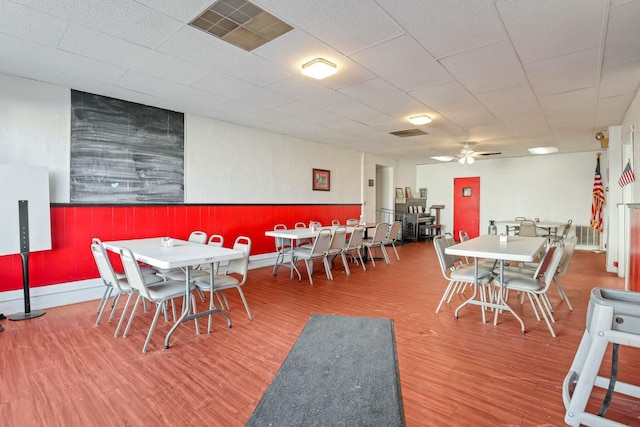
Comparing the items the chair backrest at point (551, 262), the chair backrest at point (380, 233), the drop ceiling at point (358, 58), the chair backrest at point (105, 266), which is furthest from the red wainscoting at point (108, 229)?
the chair backrest at point (551, 262)

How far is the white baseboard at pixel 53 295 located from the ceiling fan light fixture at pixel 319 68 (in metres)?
3.75

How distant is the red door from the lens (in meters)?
10.4

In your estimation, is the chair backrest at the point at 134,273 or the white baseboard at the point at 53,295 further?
the white baseboard at the point at 53,295

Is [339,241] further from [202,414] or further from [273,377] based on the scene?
[202,414]

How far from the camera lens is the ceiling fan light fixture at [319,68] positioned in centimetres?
312

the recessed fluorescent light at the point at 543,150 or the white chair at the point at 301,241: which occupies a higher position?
the recessed fluorescent light at the point at 543,150

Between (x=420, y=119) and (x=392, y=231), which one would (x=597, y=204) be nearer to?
(x=392, y=231)

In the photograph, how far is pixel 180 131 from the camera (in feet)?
16.2

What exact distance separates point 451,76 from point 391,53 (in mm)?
929

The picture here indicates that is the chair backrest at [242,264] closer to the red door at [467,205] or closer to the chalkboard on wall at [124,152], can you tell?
the chalkboard on wall at [124,152]

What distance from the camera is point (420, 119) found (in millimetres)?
5191

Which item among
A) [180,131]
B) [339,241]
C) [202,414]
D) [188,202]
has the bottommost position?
[202,414]

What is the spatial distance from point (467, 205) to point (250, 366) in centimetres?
989

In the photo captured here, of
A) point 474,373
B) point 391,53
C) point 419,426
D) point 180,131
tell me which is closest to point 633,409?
point 474,373
